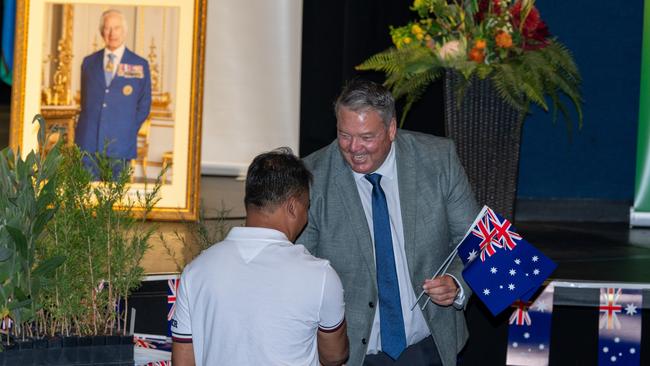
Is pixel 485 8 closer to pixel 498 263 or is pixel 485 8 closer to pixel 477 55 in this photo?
pixel 477 55

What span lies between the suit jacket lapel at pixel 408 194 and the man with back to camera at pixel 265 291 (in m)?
0.61

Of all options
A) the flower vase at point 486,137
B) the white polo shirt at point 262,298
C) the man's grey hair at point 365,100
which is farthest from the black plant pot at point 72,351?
the flower vase at point 486,137

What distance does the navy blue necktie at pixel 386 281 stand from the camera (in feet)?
9.89

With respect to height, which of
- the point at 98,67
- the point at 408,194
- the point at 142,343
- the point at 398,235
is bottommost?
the point at 142,343

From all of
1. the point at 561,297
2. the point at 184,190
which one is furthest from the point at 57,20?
the point at 561,297

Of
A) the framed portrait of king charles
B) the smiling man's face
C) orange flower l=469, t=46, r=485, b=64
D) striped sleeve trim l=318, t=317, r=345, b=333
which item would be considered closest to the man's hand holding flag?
the smiling man's face

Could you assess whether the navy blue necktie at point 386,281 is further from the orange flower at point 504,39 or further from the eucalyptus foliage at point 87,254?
the orange flower at point 504,39

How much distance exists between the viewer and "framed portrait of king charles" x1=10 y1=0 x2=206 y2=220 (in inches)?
209

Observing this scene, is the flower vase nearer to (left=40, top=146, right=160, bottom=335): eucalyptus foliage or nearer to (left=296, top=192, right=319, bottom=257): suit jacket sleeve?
(left=296, top=192, right=319, bottom=257): suit jacket sleeve

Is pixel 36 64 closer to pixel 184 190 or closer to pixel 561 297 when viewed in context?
pixel 184 190

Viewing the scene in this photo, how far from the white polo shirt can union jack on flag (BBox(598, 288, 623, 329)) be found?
1.89m

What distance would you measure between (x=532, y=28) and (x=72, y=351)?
2826mm

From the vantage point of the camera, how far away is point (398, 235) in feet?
10.0

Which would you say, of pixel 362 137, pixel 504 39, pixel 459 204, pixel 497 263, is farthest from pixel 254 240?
pixel 504 39
